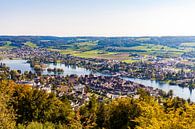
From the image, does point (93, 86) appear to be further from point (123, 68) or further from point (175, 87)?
point (123, 68)

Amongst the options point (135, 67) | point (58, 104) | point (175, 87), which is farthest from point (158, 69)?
point (58, 104)

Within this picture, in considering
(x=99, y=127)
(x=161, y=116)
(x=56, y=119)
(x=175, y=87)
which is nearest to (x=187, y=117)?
(x=161, y=116)

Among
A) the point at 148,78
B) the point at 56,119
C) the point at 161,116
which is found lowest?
the point at 148,78

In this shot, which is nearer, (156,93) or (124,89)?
(156,93)

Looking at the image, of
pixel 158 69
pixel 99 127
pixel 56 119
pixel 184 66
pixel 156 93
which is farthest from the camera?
pixel 184 66

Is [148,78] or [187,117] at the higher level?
[187,117]

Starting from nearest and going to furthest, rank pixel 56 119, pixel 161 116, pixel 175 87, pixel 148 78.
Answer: pixel 161 116 → pixel 56 119 → pixel 175 87 → pixel 148 78

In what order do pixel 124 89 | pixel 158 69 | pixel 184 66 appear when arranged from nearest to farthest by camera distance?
1. pixel 124 89
2. pixel 158 69
3. pixel 184 66

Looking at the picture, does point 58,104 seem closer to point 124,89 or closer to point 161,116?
point 161,116

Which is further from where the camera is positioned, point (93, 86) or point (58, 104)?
point (93, 86)
